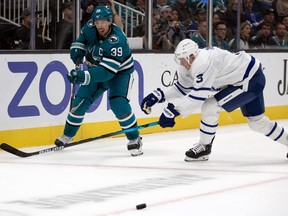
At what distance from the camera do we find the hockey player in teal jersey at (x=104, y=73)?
22.7 ft

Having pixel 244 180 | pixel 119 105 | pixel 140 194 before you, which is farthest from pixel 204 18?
pixel 140 194

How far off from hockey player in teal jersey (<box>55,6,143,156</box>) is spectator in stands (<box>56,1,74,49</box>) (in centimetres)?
76

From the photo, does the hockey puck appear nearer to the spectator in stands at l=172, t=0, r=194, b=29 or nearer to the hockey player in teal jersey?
the hockey player in teal jersey

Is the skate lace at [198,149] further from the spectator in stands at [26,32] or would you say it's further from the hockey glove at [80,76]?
the spectator in stands at [26,32]

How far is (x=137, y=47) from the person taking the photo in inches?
350

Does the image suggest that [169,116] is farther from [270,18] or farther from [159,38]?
[270,18]

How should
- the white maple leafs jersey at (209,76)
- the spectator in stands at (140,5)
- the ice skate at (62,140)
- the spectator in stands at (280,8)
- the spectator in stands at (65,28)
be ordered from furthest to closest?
1. the spectator in stands at (280,8)
2. the spectator in stands at (140,5)
3. the spectator in stands at (65,28)
4. the ice skate at (62,140)
5. the white maple leafs jersey at (209,76)

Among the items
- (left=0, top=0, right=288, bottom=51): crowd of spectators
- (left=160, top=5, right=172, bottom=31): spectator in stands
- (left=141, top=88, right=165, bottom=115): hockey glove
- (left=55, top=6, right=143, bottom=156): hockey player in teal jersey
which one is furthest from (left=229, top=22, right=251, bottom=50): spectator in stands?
(left=141, top=88, right=165, bottom=115): hockey glove

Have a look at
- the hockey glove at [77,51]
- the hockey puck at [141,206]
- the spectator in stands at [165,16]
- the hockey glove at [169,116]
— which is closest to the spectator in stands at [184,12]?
the spectator in stands at [165,16]

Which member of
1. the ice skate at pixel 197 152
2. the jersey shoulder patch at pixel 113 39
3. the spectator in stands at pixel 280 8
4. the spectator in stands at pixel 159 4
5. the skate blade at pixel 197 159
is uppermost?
the jersey shoulder patch at pixel 113 39

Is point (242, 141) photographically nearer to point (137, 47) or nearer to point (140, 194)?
point (137, 47)

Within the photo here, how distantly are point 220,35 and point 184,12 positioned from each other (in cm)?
65

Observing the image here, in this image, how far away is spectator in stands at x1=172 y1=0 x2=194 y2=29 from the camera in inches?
373

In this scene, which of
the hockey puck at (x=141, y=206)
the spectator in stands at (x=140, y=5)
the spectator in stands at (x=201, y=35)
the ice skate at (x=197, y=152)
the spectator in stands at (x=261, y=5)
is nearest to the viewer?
the hockey puck at (x=141, y=206)
